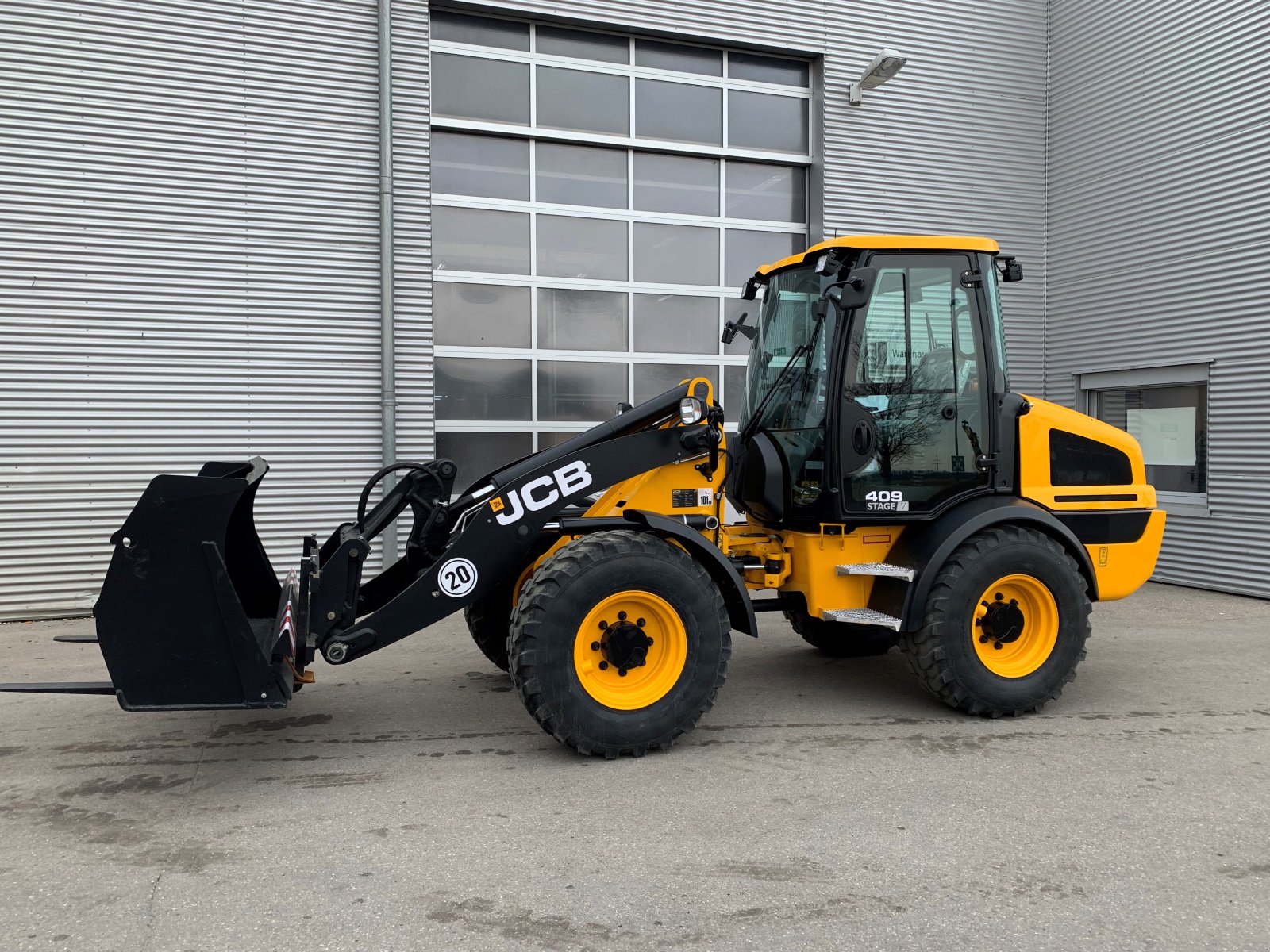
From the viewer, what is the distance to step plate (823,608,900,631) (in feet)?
16.0

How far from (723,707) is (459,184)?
6244 millimetres

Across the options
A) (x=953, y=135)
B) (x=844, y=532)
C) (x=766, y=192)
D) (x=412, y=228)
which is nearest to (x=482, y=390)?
(x=412, y=228)

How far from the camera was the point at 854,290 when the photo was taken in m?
4.88

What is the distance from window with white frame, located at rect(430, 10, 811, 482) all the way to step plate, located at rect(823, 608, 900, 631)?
4950mm

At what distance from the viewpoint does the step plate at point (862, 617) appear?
16.0 ft

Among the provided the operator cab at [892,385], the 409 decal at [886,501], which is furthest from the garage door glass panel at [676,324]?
the 409 decal at [886,501]

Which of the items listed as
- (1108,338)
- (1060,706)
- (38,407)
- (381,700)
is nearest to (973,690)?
(1060,706)

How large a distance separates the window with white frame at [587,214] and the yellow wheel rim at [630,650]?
17.1ft

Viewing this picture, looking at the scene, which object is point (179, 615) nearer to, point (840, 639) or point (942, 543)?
point (942, 543)

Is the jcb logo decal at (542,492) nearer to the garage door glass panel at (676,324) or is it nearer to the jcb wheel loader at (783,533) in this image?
the jcb wheel loader at (783,533)

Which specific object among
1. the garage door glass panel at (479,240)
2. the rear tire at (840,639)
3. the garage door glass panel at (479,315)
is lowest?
the rear tire at (840,639)

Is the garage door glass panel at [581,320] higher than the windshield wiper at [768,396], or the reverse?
the garage door glass panel at [581,320]

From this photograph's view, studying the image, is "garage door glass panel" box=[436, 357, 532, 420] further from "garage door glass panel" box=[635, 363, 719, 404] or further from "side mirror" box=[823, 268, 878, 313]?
"side mirror" box=[823, 268, 878, 313]

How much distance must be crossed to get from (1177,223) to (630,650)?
8241mm
